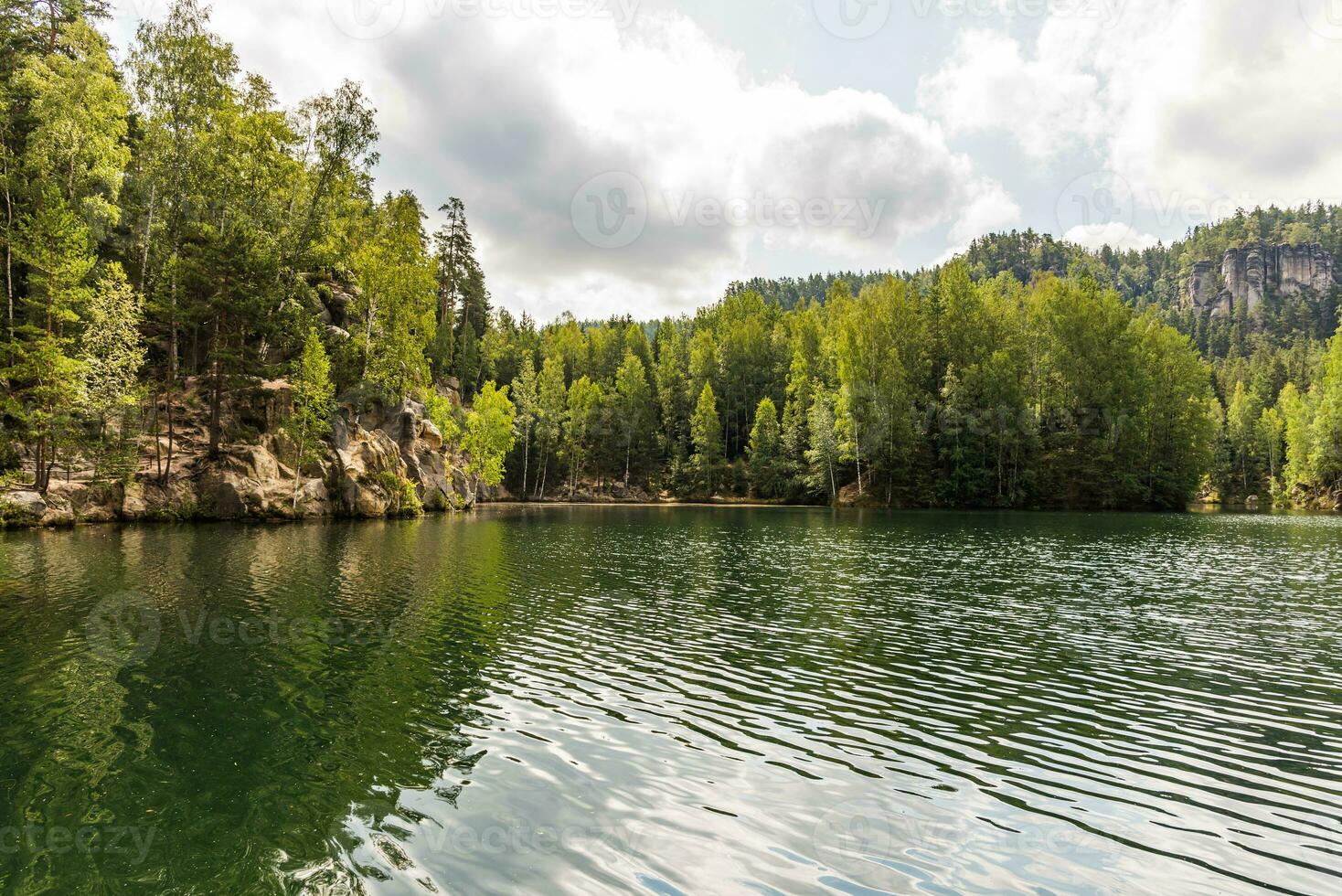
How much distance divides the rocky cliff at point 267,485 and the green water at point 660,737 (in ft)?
74.8

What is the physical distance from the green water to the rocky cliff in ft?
74.8

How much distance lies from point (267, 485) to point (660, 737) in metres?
53.1

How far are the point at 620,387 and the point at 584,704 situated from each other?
115 metres

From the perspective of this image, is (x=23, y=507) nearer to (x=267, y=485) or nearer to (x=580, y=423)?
(x=267, y=485)

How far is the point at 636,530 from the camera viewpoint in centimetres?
5609

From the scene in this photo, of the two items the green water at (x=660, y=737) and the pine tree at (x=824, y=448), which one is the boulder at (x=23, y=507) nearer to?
the green water at (x=660, y=737)

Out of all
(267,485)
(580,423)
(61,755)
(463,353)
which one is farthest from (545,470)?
(61,755)

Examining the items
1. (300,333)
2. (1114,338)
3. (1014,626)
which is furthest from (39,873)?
(1114,338)

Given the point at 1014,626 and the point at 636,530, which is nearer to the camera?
the point at 1014,626

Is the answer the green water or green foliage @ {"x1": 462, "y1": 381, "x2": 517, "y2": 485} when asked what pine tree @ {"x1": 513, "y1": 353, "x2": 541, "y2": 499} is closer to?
green foliage @ {"x1": 462, "y1": 381, "x2": 517, "y2": 485}

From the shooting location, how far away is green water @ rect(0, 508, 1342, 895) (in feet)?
26.4

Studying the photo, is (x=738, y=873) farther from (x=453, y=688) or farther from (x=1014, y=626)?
(x=1014, y=626)

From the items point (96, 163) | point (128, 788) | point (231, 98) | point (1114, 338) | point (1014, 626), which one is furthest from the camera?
point (1114, 338)

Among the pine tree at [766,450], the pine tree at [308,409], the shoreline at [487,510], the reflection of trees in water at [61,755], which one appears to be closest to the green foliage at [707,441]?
the shoreline at [487,510]
